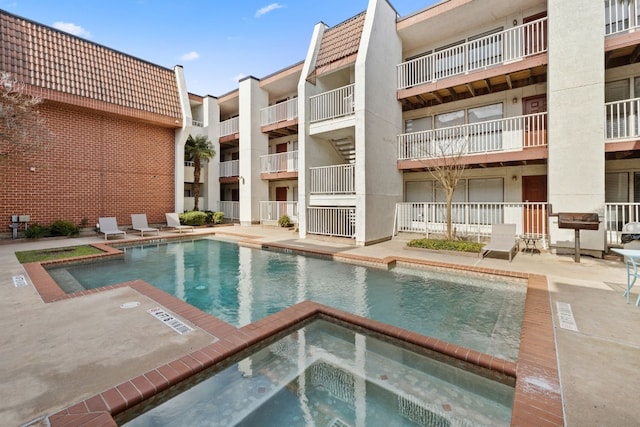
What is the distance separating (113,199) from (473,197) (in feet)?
57.4

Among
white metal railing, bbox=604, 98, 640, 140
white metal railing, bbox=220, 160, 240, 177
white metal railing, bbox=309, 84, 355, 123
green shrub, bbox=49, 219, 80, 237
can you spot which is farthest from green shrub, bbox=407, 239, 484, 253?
green shrub, bbox=49, 219, 80, 237

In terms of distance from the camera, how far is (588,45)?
848 centimetres

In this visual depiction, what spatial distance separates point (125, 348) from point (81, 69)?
15.7 metres

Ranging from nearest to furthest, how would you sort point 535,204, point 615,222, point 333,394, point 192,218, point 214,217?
1. point 333,394
2. point 615,222
3. point 535,204
4. point 192,218
5. point 214,217

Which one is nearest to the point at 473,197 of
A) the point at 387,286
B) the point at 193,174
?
the point at 387,286

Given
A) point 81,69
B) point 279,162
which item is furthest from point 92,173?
point 279,162

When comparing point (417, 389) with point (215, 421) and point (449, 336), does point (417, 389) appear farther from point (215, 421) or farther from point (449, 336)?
point (215, 421)

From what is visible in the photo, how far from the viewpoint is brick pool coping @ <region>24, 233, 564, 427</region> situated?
233 centimetres

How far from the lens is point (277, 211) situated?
56.4 feet

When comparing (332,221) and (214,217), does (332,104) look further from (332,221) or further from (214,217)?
(214,217)

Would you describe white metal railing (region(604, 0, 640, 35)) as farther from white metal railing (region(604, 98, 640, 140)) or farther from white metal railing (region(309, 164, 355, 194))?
white metal railing (region(309, 164, 355, 194))

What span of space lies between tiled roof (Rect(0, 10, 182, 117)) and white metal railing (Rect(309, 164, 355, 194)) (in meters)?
9.74

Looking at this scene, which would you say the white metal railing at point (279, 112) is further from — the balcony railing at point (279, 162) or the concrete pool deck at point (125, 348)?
the concrete pool deck at point (125, 348)

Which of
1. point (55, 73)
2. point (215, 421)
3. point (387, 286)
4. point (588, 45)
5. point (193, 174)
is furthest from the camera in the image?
point (193, 174)
